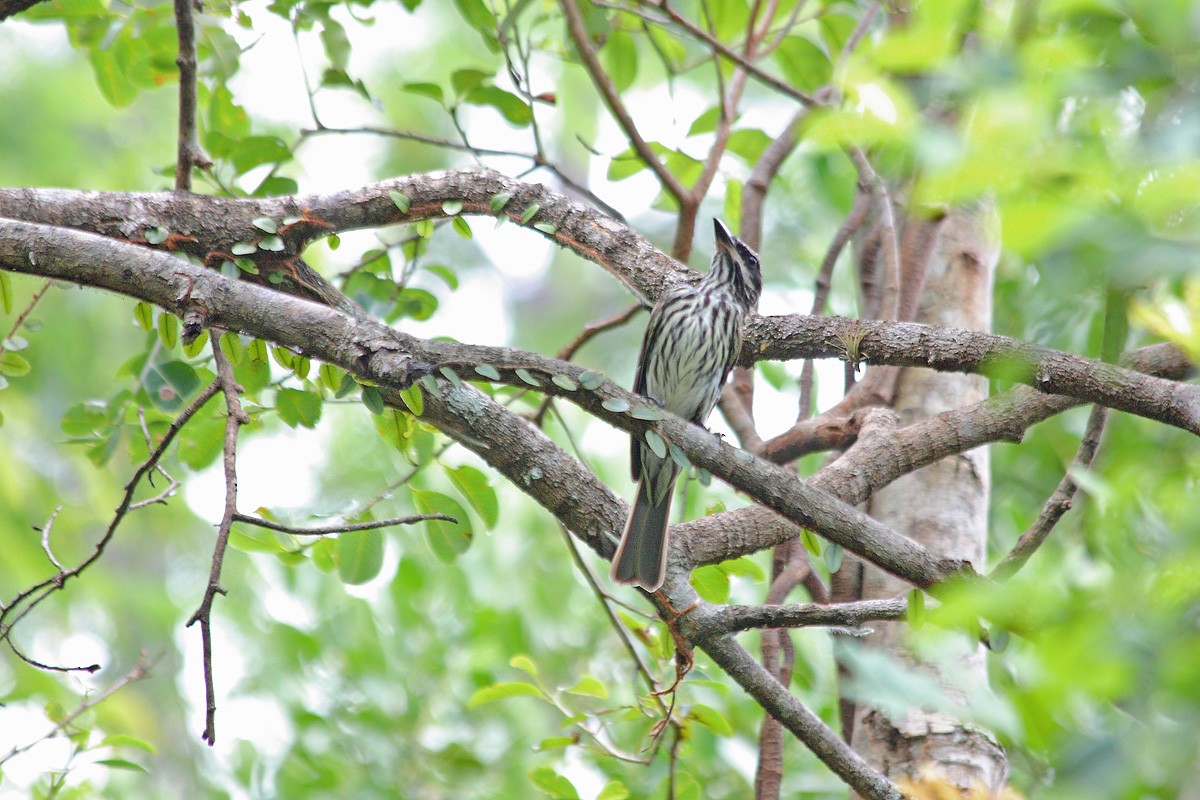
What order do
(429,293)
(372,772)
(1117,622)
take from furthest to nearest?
(372,772), (429,293), (1117,622)

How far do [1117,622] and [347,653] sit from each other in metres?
4.37

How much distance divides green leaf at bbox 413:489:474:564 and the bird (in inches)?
24.0

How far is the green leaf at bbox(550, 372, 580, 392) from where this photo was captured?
7.67ft

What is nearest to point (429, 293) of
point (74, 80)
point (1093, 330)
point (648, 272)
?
point (648, 272)

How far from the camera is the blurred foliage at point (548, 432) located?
97cm

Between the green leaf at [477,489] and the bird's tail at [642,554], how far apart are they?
387 millimetres

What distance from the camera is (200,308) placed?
91.7 inches

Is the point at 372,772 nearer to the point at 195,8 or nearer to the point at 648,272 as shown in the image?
the point at 648,272

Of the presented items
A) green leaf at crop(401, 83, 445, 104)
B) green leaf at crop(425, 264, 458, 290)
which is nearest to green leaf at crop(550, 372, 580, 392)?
green leaf at crop(425, 264, 458, 290)

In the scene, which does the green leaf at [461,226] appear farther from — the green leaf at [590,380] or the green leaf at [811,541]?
the green leaf at [811,541]

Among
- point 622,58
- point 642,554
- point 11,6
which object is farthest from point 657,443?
point 622,58

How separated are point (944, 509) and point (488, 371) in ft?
6.30

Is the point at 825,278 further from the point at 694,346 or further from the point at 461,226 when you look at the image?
the point at 461,226

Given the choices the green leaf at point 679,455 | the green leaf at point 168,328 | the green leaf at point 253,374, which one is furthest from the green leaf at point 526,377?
the green leaf at point 168,328
